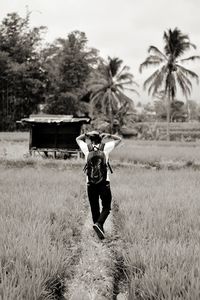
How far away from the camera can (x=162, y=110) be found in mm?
42938

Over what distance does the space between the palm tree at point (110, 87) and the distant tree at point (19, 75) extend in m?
4.20

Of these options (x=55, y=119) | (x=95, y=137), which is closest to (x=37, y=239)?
(x=95, y=137)

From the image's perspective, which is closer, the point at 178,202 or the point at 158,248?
the point at 158,248

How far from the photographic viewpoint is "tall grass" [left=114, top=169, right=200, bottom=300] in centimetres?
262

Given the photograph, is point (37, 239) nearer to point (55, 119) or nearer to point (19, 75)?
point (55, 119)

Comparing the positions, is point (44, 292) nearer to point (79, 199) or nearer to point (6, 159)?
point (79, 199)

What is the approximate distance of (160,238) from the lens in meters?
3.70

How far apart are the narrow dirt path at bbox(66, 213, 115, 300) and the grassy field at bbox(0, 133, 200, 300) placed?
8cm

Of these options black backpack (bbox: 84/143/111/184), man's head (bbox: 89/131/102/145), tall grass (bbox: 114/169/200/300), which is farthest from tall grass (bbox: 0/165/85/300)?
man's head (bbox: 89/131/102/145)

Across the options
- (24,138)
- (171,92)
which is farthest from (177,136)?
(24,138)

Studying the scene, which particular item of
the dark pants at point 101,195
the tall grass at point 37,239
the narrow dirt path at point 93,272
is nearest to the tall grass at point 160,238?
the narrow dirt path at point 93,272

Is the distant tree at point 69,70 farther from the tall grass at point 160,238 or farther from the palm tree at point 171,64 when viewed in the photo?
the tall grass at point 160,238

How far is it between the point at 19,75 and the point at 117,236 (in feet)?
80.0

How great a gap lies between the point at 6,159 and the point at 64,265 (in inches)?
330
